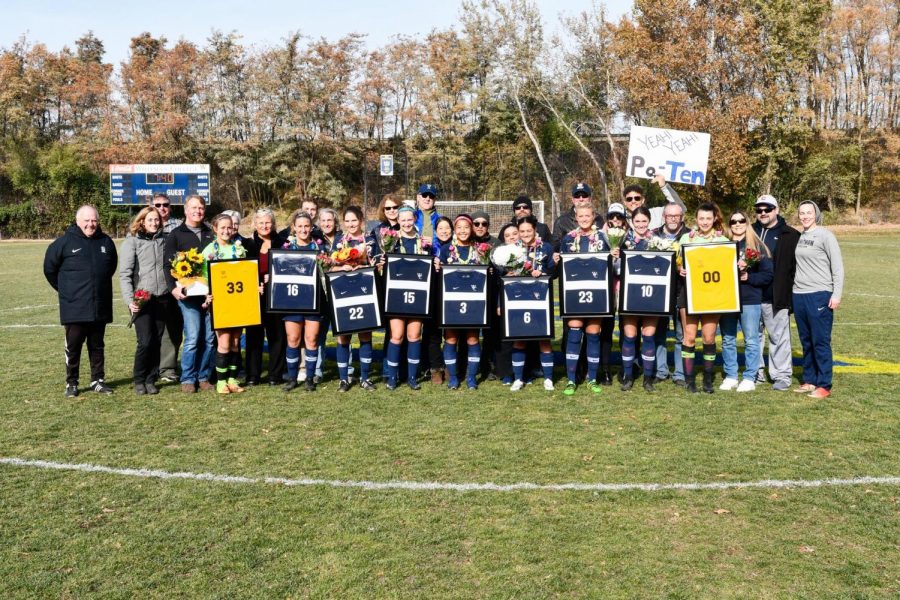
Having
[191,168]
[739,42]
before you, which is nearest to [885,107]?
[739,42]

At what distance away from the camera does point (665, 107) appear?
113 feet

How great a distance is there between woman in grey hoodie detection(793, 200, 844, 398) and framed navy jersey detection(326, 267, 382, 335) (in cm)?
444

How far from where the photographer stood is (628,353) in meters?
7.92

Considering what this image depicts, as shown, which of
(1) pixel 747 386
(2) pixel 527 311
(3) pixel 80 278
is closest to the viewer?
(3) pixel 80 278

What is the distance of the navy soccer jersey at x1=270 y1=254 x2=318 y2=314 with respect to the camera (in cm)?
770

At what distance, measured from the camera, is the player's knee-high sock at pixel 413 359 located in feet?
26.2

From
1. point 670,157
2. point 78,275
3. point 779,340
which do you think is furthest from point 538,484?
point 670,157

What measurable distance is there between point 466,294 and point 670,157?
5.08 m

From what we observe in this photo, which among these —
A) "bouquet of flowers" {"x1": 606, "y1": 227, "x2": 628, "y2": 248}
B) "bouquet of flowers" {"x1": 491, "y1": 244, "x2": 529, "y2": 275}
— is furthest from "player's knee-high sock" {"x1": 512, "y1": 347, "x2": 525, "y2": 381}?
"bouquet of flowers" {"x1": 606, "y1": 227, "x2": 628, "y2": 248}

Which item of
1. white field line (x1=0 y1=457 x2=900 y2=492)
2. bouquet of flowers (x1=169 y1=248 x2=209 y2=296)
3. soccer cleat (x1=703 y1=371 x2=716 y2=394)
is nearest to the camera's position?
white field line (x1=0 y1=457 x2=900 y2=492)

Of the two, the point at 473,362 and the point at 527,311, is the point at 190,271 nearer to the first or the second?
the point at 473,362

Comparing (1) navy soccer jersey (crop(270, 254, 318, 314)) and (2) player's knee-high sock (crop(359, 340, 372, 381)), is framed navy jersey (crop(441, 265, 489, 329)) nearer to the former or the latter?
(2) player's knee-high sock (crop(359, 340, 372, 381))

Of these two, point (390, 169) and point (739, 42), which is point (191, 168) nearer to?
point (390, 169)

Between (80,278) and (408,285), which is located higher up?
(80,278)
